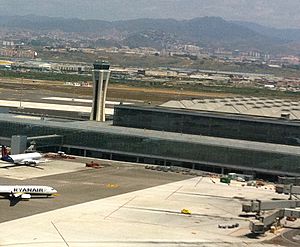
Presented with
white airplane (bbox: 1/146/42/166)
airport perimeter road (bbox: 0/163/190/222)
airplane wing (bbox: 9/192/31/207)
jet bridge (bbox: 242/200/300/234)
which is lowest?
airport perimeter road (bbox: 0/163/190/222)

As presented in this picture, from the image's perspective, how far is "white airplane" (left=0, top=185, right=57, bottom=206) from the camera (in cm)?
8675

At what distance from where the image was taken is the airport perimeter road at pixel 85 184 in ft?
274

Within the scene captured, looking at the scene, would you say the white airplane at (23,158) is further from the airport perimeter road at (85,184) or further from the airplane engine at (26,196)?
the airplane engine at (26,196)

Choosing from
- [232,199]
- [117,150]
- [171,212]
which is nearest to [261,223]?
[171,212]

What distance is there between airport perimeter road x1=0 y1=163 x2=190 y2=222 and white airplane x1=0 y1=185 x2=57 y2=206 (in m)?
0.77

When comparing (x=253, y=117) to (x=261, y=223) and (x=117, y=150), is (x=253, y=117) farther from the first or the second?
(x=261, y=223)

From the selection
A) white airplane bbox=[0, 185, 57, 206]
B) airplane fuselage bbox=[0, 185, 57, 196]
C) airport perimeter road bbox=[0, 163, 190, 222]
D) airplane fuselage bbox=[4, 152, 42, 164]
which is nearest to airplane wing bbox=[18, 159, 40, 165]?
airplane fuselage bbox=[4, 152, 42, 164]

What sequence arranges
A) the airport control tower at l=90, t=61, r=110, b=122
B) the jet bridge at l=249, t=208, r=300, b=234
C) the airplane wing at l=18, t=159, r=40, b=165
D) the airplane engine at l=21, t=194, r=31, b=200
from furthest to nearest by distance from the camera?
the airport control tower at l=90, t=61, r=110, b=122 < the airplane wing at l=18, t=159, r=40, b=165 < the airplane engine at l=21, t=194, r=31, b=200 < the jet bridge at l=249, t=208, r=300, b=234

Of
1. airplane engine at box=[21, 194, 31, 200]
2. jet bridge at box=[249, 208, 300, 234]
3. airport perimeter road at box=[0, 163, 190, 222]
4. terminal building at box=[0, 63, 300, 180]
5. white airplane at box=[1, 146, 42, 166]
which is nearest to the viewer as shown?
jet bridge at box=[249, 208, 300, 234]

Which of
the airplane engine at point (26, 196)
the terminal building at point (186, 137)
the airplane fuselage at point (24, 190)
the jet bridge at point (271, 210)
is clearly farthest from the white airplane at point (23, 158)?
the jet bridge at point (271, 210)

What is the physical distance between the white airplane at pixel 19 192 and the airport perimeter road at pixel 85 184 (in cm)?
77

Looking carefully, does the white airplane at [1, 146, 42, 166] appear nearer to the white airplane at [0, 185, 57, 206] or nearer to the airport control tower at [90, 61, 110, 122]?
the white airplane at [0, 185, 57, 206]

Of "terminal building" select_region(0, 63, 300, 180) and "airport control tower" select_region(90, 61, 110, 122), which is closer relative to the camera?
"terminal building" select_region(0, 63, 300, 180)

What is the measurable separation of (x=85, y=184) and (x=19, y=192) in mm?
15328
